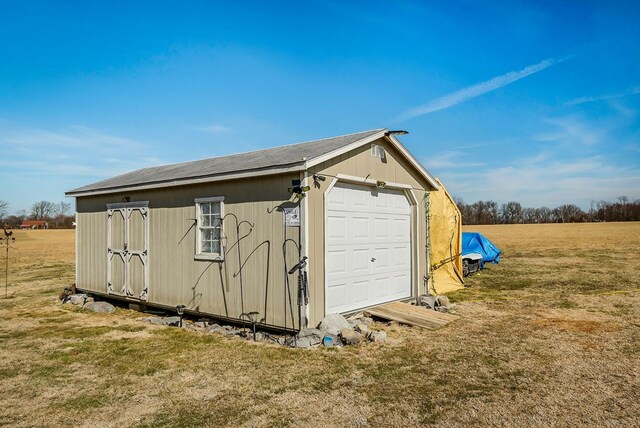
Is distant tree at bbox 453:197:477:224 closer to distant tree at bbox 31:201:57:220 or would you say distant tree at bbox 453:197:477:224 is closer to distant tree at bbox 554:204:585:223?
distant tree at bbox 554:204:585:223

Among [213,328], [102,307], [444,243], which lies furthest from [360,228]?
[102,307]

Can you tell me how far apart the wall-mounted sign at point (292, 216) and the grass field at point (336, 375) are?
6.80 feet

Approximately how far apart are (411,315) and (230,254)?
12.4ft

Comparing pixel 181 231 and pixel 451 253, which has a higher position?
pixel 181 231

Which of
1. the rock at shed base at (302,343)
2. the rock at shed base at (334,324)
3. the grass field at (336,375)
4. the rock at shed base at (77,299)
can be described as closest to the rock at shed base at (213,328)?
the grass field at (336,375)

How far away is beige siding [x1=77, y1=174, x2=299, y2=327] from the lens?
743 centimetres

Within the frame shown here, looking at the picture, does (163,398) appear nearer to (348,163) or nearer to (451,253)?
(348,163)

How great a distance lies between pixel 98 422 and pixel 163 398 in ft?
2.39

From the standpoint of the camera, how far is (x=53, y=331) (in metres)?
8.23

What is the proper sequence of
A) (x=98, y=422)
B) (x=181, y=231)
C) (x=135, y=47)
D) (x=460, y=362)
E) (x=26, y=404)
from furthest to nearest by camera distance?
(x=135, y=47)
(x=181, y=231)
(x=460, y=362)
(x=26, y=404)
(x=98, y=422)

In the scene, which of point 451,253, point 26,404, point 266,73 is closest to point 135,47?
point 266,73

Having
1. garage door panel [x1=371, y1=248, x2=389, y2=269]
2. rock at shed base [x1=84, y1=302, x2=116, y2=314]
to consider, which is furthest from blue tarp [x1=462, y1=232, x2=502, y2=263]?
rock at shed base [x1=84, y1=302, x2=116, y2=314]

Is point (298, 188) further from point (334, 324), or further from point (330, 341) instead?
point (330, 341)

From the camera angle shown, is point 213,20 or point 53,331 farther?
point 213,20
